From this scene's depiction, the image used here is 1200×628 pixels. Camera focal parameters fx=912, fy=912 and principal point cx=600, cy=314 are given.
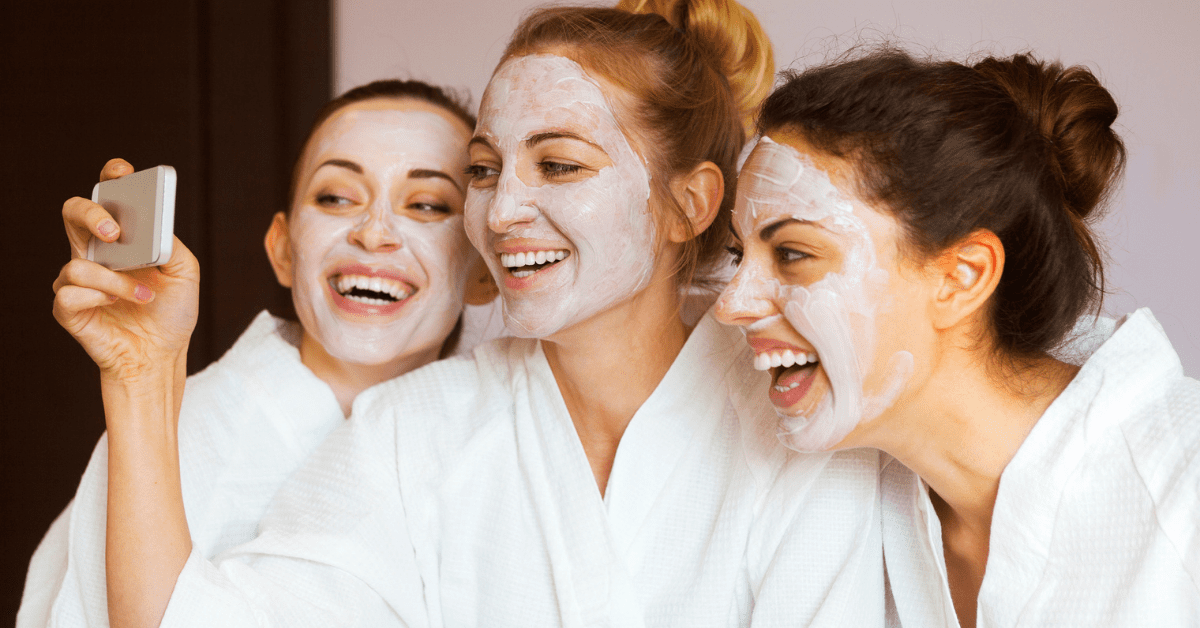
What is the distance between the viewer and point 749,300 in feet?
3.50

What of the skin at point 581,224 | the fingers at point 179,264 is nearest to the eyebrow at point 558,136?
the skin at point 581,224

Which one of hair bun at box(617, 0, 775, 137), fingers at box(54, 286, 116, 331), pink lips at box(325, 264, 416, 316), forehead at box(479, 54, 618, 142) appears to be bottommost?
pink lips at box(325, 264, 416, 316)

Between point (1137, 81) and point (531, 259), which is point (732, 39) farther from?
point (1137, 81)

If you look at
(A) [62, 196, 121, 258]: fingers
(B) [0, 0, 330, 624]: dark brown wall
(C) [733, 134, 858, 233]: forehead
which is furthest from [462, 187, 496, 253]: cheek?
(B) [0, 0, 330, 624]: dark brown wall

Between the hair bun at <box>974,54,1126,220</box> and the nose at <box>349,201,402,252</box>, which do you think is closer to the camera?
the hair bun at <box>974,54,1126,220</box>

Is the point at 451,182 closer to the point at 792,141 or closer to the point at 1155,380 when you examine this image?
the point at 792,141

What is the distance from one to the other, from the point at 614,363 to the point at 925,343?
45 centimetres

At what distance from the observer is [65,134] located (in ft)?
6.97

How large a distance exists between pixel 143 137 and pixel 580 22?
1.32 m

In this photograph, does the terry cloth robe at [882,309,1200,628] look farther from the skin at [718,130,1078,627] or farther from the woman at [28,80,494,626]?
the woman at [28,80,494,626]

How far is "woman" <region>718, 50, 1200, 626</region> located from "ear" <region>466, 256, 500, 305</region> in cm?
54

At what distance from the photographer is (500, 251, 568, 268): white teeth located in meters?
1.22

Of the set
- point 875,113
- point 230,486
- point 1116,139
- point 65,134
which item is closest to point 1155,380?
point 1116,139

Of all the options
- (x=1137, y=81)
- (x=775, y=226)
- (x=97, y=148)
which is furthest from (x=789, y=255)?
(x=97, y=148)
